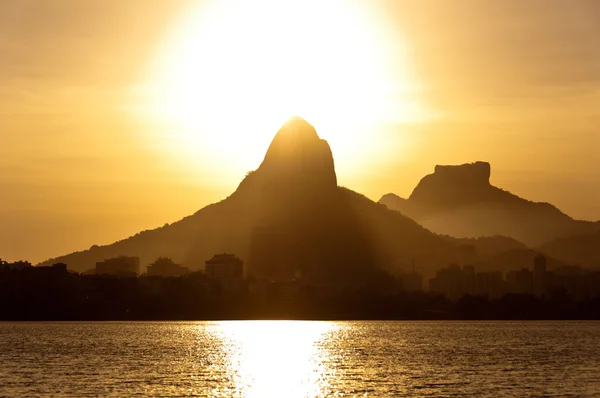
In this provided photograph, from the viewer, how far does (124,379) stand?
6132 inches

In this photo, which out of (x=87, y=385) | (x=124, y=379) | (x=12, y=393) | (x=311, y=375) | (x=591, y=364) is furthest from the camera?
(x=591, y=364)

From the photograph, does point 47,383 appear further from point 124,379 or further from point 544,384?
point 544,384

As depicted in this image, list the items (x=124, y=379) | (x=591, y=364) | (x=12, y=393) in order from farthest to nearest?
1. (x=591, y=364)
2. (x=124, y=379)
3. (x=12, y=393)

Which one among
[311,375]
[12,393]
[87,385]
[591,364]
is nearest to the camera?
[12,393]

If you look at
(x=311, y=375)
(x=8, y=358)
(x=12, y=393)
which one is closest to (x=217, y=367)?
(x=311, y=375)

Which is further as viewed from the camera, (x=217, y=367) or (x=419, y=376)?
(x=217, y=367)

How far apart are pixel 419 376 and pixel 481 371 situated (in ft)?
46.4

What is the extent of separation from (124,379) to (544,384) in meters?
58.0

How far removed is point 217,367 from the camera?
188m

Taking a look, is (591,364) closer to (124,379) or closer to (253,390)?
(253,390)

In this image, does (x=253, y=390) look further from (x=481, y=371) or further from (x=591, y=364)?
(x=591, y=364)

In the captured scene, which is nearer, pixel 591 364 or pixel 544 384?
pixel 544 384

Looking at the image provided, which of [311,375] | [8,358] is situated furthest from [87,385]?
[8,358]

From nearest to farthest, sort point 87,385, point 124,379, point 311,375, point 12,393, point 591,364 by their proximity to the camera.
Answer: point 12,393
point 87,385
point 124,379
point 311,375
point 591,364
